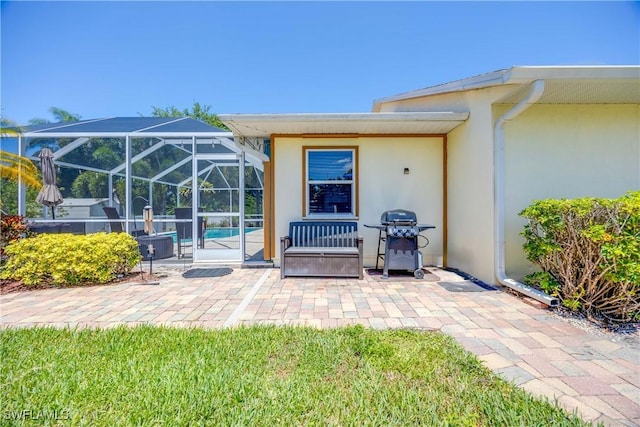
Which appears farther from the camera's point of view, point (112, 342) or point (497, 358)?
point (112, 342)

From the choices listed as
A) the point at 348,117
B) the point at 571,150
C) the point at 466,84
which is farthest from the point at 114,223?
the point at 571,150

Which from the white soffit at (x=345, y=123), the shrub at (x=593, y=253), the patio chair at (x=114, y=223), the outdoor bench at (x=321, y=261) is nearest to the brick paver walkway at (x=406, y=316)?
the outdoor bench at (x=321, y=261)

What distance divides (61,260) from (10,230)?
1468 millimetres

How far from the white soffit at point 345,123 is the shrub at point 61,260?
11.2ft

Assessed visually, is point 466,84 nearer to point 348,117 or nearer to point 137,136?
point 348,117

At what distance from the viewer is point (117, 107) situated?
21219 millimetres

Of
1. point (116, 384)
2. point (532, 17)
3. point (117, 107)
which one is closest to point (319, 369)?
point (116, 384)

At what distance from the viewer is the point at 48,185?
6258 mm

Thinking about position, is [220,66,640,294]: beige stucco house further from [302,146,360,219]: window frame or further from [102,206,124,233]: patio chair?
[102,206,124,233]: patio chair

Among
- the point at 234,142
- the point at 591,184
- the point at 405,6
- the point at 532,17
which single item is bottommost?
the point at 591,184

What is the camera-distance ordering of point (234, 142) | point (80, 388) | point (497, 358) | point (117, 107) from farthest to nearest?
point (117, 107) < point (234, 142) < point (497, 358) < point (80, 388)

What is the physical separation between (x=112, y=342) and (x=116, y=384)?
2.81 ft

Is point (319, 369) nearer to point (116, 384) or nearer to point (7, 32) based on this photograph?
point (116, 384)

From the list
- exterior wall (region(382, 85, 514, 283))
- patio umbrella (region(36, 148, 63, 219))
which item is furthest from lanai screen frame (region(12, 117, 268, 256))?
exterior wall (region(382, 85, 514, 283))
